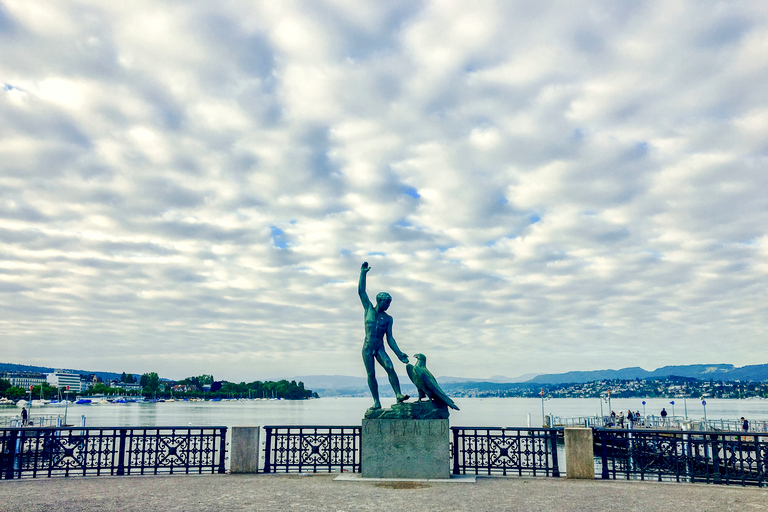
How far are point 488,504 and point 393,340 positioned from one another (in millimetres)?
4607

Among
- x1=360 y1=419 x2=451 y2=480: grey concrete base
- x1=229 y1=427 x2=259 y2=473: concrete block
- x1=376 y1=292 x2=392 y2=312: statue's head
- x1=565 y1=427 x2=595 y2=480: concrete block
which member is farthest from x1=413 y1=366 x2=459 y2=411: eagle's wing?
x1=229 y1=427 x2=259 y2=473: concrete block

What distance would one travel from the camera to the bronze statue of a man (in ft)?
44.7

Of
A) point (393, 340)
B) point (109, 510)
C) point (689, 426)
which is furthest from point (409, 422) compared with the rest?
point (689, 426)

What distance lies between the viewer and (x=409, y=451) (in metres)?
12.8

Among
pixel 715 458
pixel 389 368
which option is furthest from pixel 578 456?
pixel 389 368

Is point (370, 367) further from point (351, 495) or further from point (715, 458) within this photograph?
point (715, 458)

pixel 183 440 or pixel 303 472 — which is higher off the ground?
pixel 183 440

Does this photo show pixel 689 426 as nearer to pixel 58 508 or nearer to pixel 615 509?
pixel 615 509

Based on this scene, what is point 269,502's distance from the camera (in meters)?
10.1

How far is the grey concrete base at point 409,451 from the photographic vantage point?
1268 centimetres

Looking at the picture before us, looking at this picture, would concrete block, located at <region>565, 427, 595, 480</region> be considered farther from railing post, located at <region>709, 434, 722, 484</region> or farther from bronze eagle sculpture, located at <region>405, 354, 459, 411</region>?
bronze eagle sculpture, located at <region>405, 354, 459, 411</region>

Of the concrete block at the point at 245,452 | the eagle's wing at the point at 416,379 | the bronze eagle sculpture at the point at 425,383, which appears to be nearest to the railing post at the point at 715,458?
the bronze eagle sculpture at the point at 425,383

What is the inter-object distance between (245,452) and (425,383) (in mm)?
4628

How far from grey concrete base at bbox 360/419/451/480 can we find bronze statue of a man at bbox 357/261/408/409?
0.88 metres
